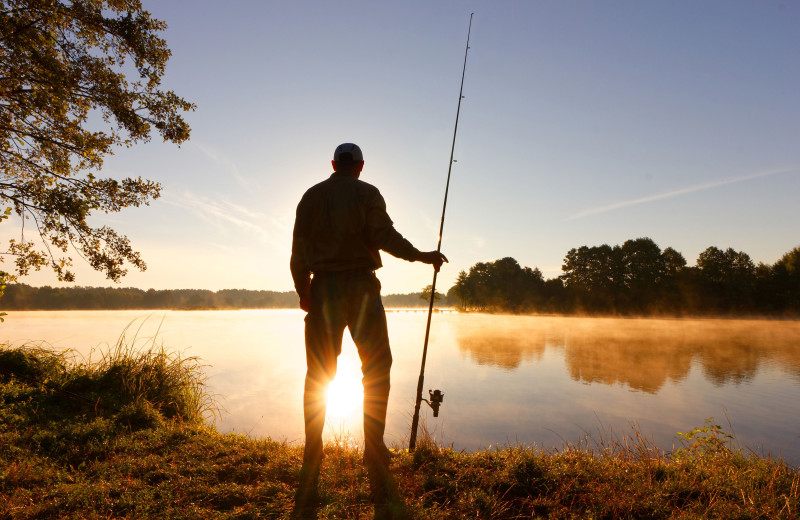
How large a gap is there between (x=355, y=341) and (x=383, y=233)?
90cm

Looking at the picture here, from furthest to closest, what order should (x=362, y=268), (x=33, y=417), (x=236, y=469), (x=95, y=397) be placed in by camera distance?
(x=95, y=397), (x=33, y=417), (x=236, y=469), (x=362, y=268)

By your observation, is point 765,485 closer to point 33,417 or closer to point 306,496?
point 306,496

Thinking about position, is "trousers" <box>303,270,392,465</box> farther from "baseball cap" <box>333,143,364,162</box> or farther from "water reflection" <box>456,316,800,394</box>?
"water reflection" <box>456,316,800,394</box>

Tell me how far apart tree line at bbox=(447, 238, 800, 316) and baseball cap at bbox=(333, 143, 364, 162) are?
3038 inches

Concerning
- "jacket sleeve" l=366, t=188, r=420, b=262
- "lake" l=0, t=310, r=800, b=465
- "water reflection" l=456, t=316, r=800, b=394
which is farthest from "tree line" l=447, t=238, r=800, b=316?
"jacket sleeve" l=366, t=188, r=420, b=262

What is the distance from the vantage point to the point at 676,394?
1357 cm

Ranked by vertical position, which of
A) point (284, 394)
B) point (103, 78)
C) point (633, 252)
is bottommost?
point (284, 394)

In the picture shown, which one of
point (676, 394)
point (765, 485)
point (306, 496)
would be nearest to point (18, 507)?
point (306, 496)

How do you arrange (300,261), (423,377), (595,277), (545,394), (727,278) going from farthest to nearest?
(595,277) → (727,278) → (545,394) → (423,377) → (300,261)

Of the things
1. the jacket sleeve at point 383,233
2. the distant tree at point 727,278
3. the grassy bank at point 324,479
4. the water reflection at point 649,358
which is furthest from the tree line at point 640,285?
the jacket sleeve at point 383,233

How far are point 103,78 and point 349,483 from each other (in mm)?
8429

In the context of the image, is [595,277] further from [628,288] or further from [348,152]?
[348,152]

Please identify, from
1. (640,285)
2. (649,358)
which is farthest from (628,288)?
(649,358)

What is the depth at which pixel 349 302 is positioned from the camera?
344 cm
